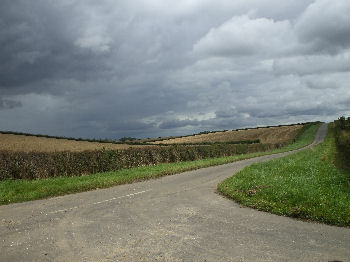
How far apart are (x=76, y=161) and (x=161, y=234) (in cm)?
1690

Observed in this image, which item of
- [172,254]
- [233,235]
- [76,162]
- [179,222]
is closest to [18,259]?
[172,254]

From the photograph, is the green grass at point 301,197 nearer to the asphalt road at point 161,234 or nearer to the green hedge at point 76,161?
the asphalt road at point 161,234

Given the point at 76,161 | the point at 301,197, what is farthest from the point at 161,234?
the point at 76,161

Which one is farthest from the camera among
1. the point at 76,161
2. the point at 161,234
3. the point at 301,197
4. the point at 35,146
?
the point at 35,146

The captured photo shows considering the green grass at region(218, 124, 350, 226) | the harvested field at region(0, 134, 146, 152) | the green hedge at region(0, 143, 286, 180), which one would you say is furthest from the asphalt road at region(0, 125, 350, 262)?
the harvested field at region(0, 134, 146, 152)

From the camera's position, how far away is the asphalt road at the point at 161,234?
6.21 m

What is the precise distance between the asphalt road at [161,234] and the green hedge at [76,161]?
956 centimetres

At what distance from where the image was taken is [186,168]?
25.0 m

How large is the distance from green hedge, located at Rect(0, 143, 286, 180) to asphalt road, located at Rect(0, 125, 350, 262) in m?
9.56

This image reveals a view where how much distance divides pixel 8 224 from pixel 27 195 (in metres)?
5.47

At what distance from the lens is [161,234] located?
7500 millimetres

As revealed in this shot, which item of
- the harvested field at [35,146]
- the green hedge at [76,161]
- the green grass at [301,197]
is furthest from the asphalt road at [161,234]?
the harvested field at [35,146]

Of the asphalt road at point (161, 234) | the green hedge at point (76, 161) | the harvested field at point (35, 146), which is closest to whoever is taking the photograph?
the asphalt road at point (161, 234)

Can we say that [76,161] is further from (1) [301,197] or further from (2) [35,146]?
(2) [35,146]
